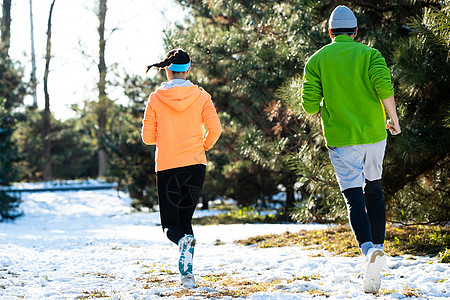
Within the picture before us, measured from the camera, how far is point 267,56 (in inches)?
253

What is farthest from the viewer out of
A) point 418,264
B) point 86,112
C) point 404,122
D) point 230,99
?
point 86,112

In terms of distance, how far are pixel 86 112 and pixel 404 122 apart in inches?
870

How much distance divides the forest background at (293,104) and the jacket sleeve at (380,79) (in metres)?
1.16

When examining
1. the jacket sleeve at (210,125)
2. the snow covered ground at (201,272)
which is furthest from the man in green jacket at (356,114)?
the jacket sleeve at (210,125)

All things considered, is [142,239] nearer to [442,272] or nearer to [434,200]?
[434,200]

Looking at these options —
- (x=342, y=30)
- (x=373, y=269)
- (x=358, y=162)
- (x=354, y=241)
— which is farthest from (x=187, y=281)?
(x=354, y=241)

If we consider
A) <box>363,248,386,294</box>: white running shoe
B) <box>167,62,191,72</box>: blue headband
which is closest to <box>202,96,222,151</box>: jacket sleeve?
<box>167,62,191,72</box>: blue headband

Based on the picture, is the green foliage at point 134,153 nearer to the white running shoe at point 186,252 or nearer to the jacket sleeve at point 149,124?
the jacket sleeve at point 149,124

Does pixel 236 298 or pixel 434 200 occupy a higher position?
pixel 434 200

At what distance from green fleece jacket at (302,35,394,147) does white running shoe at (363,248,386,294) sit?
694mm

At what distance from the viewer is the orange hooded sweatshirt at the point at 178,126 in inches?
147

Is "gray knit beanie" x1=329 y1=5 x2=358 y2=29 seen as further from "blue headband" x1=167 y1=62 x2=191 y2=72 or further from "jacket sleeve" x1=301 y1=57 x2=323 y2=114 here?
"blue headband" x1=167 y1=62 x2=191 y2=72

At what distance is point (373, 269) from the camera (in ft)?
9.96

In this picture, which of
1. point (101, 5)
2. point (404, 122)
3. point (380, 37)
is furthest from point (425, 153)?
point (101, 5)
